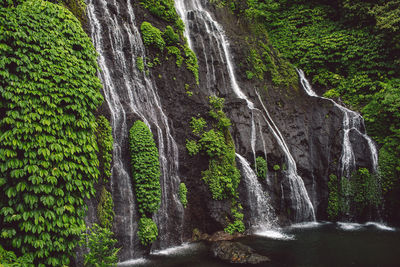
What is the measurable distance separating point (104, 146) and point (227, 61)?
32.3ft

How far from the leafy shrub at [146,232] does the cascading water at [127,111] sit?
0.61 ft

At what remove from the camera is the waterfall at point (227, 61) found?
1248 centimetres

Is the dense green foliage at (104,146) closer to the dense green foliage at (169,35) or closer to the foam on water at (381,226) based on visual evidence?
the dense green foliage at (169,35)

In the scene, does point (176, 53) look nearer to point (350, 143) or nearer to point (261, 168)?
point (261, 168)

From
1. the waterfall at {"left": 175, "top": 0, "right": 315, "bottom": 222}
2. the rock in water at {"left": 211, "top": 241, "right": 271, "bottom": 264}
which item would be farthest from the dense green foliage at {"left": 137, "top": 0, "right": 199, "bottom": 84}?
the rock in water at {"left": 211, "top": 241, "right": 271, "bottom": 264}

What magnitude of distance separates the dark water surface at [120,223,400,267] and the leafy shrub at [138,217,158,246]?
0.48m

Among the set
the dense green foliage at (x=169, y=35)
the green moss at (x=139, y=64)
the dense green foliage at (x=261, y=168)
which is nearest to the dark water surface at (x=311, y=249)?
the dense green foliage at (x=261, y=168)

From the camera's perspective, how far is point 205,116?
11.5 metres

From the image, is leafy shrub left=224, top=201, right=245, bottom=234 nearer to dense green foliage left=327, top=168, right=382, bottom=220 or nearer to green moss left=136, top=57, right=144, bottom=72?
dense green foliage left=327, top=168, right=382, bottom=220

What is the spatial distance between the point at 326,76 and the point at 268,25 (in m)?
6.24

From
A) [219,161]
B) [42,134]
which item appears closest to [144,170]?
[219,161]

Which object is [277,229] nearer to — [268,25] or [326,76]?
[326,76]

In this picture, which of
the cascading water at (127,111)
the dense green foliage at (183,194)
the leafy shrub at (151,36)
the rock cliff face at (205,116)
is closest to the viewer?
the cascading water at (127,111)

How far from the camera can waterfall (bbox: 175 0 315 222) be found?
12484 mm
